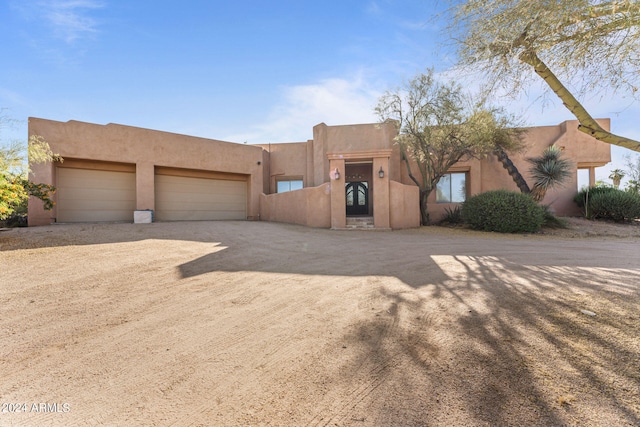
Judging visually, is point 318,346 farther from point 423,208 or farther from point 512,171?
point 512,171

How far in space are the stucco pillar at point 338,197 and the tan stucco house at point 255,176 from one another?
4 cm

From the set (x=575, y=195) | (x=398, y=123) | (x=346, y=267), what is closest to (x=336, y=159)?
(x=398, y=123)

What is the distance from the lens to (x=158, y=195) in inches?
563

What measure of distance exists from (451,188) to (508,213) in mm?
5611

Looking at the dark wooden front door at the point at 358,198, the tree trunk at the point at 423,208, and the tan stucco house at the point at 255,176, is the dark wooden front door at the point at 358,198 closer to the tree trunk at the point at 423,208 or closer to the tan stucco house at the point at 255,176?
the tan stucco house at the point at 255,176

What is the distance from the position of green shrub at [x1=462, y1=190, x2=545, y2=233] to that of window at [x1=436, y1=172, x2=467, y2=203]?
454cm

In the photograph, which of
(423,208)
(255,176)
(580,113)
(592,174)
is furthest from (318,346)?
(592,174)

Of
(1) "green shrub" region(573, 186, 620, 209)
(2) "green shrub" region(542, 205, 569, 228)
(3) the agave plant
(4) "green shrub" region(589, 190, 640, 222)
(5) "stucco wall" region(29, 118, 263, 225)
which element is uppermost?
(5) "stucco wall" region(29, 118, 263, 225)

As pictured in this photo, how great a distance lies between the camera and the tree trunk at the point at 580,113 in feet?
12.2

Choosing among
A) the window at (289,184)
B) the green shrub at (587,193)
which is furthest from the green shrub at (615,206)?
the window at (289,184)

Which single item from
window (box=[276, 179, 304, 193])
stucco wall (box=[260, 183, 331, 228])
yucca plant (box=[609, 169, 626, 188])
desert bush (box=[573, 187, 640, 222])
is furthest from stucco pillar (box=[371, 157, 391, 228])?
yucca plant (box=[609, 169, 626, 188])

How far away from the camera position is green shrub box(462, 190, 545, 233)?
1092 cm

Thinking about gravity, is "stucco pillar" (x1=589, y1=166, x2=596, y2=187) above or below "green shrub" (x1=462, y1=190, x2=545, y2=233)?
above

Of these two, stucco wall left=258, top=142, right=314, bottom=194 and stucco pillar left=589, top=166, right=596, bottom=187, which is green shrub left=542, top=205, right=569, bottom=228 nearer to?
stucco pillar left=589, top=166, right=596, bottom=187
